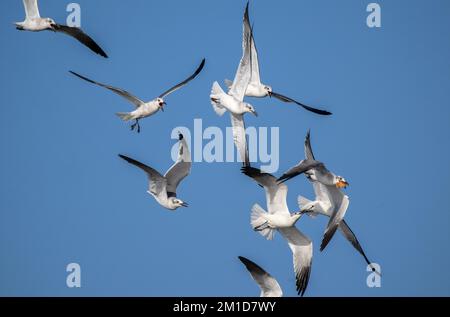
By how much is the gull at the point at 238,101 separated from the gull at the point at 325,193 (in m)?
1.43

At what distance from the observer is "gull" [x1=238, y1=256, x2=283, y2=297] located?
65.2 feet

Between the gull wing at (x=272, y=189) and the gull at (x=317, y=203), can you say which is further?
the gull at (x=317, y=203)

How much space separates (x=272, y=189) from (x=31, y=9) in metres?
5.51

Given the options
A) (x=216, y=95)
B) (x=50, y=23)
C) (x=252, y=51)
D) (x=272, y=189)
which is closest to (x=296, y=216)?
(x=272, y=189)

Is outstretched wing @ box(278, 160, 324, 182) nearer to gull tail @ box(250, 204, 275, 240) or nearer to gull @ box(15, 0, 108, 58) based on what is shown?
gull tail @ box(250, 204, 275, 240)

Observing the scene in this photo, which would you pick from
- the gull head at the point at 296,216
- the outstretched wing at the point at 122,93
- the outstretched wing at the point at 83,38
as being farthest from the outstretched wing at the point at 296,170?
the outstretched wing at the point at 83,38

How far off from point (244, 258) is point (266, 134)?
6164mm

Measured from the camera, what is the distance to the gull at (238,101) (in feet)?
66.2

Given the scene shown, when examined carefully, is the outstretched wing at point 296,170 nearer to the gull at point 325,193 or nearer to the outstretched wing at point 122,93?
the gull at point 325,193

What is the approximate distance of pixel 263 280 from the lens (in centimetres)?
2002
